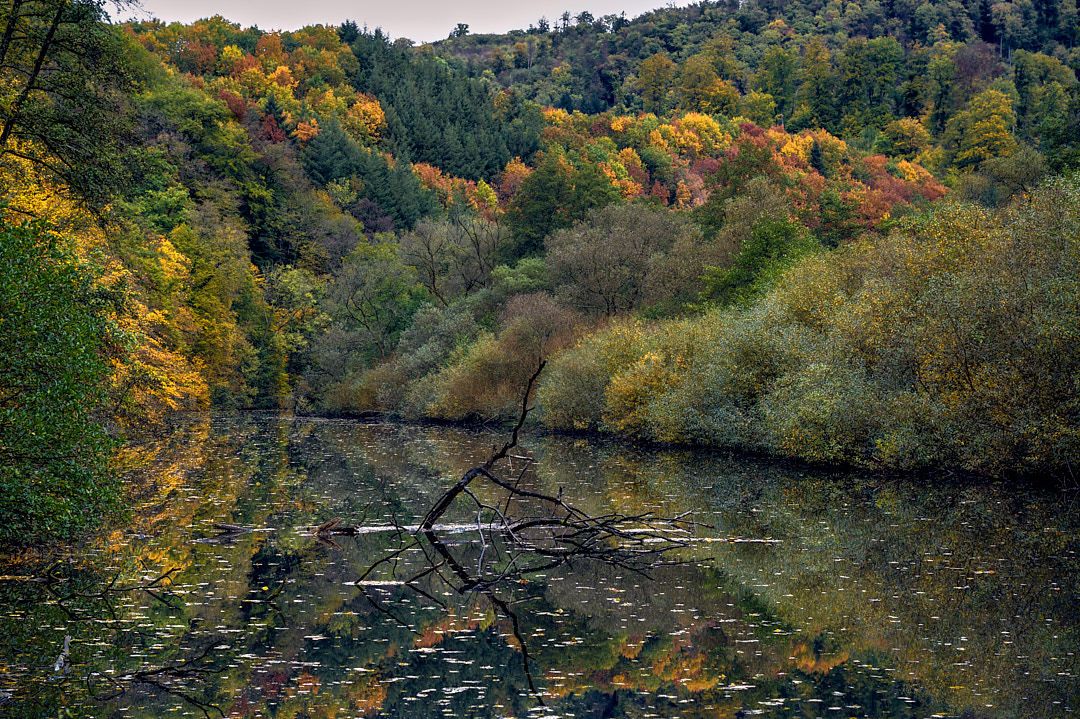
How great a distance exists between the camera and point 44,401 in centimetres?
1548

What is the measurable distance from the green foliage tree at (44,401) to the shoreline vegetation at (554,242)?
0.06 meters

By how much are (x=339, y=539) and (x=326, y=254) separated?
72.3 m

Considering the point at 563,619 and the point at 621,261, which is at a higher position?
the point at 621,261

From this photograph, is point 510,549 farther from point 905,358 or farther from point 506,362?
point 506,362

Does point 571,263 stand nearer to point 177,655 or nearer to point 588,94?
point 177,655

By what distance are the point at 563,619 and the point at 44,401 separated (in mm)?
8959

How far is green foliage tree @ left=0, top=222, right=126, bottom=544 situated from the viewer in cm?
1505

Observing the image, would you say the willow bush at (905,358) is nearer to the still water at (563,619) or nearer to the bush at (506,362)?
the still water at (563,619)

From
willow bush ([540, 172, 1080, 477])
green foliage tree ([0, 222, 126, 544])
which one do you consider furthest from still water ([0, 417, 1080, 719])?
willow bush ([540, 172, 1080, 477])

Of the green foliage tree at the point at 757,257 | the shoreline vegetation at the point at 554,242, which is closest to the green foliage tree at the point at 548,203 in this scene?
the shoreline vegetation at the point at 554,242

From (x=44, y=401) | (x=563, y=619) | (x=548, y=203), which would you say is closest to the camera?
(x=563, y=619)

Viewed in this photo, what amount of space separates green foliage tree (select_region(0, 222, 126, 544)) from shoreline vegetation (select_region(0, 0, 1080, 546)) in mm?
60

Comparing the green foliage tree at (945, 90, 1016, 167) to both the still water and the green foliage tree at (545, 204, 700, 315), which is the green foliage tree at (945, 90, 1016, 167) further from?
the still water

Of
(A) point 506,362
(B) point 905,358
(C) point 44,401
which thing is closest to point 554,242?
(A) point 506,362
